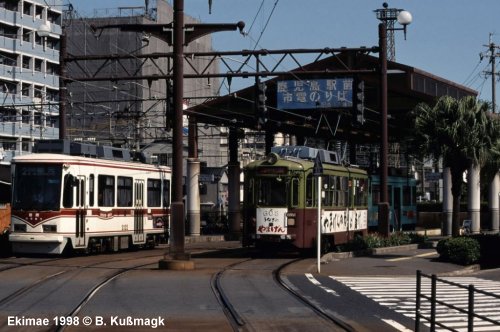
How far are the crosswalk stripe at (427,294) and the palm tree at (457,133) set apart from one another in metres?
9.99

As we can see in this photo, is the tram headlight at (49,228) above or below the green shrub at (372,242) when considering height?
above

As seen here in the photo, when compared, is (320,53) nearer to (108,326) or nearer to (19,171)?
(19,171)

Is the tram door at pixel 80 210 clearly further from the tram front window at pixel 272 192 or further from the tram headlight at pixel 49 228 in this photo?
the tram front window at pixel 272 192

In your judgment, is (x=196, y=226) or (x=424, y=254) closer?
(x=424, y=254)

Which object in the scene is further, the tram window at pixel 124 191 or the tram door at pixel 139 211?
the tram door at pixel 139 211

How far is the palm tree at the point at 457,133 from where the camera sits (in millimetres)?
33312

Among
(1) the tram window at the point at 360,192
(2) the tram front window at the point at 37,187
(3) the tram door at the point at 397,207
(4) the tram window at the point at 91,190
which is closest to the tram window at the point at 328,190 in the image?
(1) the tram window at the point at 360,192

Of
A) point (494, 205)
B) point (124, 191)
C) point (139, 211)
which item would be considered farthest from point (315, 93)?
point (494, 205)

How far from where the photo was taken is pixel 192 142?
5009cm

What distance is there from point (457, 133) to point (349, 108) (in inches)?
474

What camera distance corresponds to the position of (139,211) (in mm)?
34531

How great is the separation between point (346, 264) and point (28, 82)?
63.0m

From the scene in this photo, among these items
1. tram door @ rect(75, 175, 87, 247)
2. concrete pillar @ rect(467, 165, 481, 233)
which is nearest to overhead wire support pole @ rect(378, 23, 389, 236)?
tram door @ rect(75, 175, 87, 247)

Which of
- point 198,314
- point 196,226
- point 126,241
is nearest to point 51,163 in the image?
point 126,241
